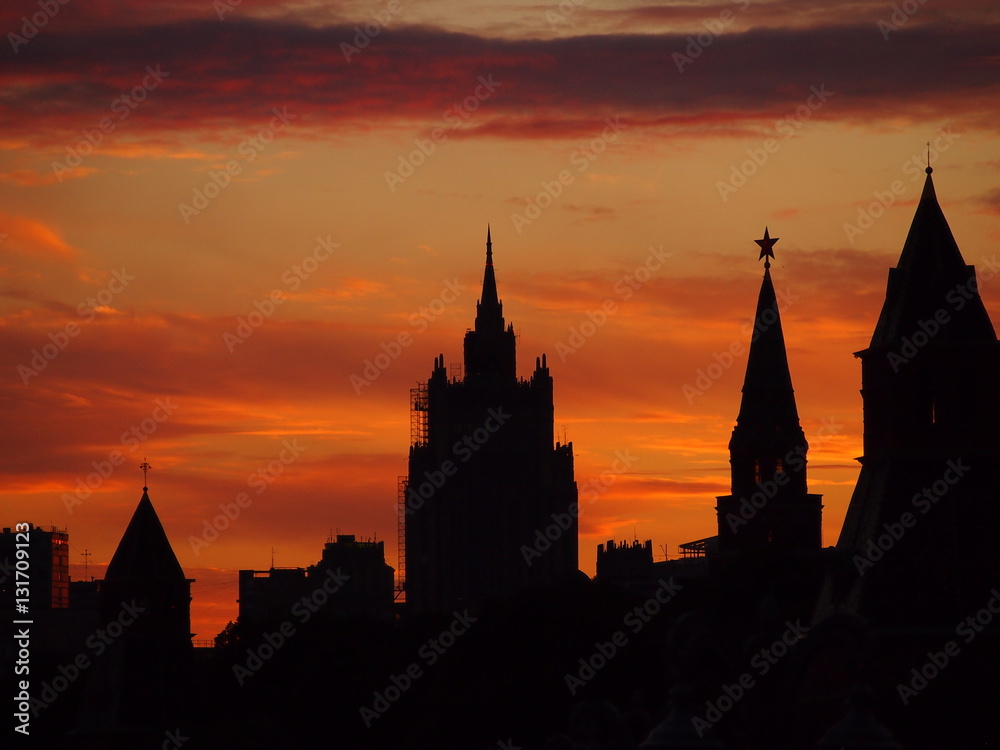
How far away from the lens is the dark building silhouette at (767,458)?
10769 cm

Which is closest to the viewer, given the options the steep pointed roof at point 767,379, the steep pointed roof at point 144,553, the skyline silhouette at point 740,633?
the skyline silhouette at point 740,633

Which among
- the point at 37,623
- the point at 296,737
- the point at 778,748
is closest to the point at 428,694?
the point at 296,737

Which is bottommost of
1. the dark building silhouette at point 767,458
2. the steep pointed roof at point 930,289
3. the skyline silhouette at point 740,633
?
the skyline silhouette at point 740,633

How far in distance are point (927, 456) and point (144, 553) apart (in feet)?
143

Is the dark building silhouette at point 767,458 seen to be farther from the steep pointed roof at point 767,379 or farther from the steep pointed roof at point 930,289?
the steep pointed roof at point 930,289

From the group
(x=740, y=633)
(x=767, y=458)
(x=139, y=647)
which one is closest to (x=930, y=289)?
(x=740, y=633)

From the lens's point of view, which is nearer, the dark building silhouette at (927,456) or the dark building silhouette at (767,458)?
the dark building silhouette at (927,456)

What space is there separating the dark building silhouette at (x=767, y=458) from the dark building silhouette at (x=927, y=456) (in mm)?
47950

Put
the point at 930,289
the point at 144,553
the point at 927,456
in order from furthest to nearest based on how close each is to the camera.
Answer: the point at 144,553 → the point at 930,289 → the point at 927,456

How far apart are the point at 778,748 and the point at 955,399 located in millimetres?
19694

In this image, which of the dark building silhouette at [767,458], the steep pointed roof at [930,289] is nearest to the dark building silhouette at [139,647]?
the dark building silhouette at [767,458]

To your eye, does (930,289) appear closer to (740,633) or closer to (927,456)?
(927,456)

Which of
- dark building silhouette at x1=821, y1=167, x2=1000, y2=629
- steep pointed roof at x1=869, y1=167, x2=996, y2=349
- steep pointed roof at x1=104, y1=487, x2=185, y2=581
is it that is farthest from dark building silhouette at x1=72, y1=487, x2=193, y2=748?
steep pointed roof at x1=869, y1=167, x2=996, y2=349

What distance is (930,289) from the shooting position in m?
59.3
